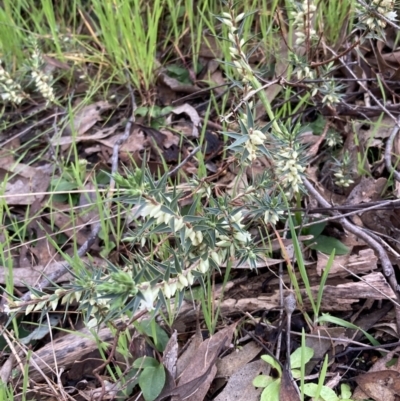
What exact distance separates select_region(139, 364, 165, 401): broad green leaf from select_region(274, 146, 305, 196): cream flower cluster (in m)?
0.67

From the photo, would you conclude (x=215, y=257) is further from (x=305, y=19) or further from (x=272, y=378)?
(x=305, y=19)

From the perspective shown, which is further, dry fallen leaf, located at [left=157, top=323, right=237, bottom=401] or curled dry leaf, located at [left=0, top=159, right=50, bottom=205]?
curled dry leaf, located at [left=0, top=159, right=50, bottom=205]

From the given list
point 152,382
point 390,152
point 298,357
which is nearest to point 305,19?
point 390,152

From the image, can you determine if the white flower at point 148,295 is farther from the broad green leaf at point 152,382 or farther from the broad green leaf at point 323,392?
the broad green leaf at point 323,392

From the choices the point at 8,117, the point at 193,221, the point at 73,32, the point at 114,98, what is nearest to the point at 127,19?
the point at 114,98

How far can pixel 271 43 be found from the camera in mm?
2016

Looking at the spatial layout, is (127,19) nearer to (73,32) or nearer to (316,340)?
(73,32)

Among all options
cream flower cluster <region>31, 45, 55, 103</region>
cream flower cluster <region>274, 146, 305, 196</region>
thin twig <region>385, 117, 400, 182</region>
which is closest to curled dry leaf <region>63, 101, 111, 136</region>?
cream flower cluster <region>31, 45, 55, 103</region>

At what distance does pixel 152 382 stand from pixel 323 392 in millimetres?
482

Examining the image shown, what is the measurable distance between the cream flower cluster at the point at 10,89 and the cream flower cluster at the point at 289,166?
1404 mm

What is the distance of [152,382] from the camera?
133 cm

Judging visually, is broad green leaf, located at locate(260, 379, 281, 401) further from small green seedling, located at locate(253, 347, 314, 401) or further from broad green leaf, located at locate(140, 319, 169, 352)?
broad green leaf, located at locate(140, 319, 169, 352)

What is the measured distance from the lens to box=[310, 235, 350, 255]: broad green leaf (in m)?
1.52

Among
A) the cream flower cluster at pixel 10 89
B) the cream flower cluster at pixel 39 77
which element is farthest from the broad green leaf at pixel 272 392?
the cream flower cluster at pixel 10 89
